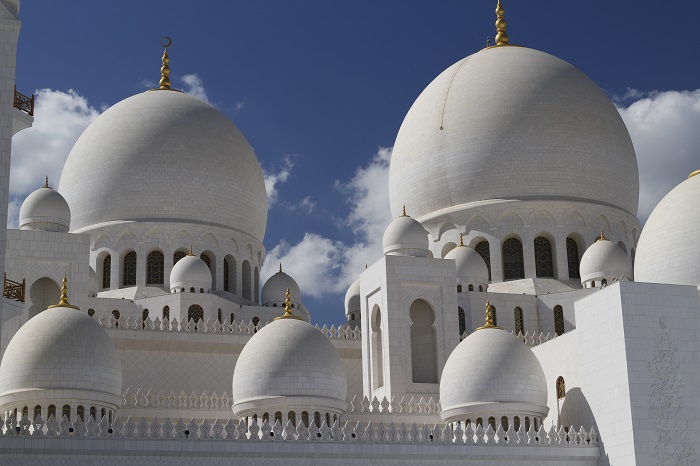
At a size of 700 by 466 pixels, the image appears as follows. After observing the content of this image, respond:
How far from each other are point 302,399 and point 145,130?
43.0 feet

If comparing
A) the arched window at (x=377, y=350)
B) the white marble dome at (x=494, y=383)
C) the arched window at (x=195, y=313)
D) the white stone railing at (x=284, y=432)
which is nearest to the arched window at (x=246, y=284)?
the arched window at (x=195, y=313)

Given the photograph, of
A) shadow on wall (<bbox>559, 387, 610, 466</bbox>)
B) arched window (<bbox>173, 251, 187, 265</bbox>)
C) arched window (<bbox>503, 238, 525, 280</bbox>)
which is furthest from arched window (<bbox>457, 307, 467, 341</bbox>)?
arched window (<bbox>173, 251, 187, 265</bbox>)

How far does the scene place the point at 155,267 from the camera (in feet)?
98.6

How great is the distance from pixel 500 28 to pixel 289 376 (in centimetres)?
1697

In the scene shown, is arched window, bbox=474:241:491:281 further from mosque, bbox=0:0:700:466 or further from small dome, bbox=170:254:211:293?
small dome, bbox=170:254:211:293

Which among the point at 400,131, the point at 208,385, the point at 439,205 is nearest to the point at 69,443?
the point at 208,385

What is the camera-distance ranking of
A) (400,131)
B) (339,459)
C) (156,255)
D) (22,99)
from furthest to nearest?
(400,131) < (156,255) < (339,459) < (22,99)

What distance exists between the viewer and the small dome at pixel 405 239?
2573cm

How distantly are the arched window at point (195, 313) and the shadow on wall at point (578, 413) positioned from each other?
10188 mm

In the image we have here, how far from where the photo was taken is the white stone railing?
686 inches

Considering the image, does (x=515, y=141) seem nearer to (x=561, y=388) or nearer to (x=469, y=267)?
(x=469, y=267)

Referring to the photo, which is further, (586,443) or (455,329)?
(455,329)

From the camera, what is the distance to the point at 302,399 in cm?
2003

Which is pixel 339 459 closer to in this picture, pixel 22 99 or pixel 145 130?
pixel 22 99
